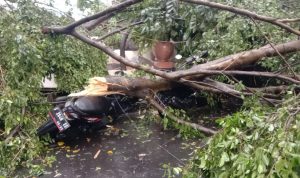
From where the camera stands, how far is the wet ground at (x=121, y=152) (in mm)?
4238

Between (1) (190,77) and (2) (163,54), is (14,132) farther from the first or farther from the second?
(2) (163,54)

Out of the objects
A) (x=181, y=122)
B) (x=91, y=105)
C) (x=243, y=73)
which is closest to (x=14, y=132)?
(x=91, y=105)

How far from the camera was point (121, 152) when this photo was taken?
189 inches

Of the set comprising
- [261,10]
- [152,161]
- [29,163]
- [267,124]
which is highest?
[261,10]

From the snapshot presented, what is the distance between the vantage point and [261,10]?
16.8ft

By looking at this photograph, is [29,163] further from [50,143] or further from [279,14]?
[279,14]

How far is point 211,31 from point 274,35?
1051mm

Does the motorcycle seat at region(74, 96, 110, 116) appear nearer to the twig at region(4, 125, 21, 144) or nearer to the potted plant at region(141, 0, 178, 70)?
the twig at region(4, 125, 21, 144)

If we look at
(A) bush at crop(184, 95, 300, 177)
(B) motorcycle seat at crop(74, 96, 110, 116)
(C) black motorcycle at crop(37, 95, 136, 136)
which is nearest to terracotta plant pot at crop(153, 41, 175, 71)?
(C) black motorcycle at crop(37, 95, 136, 136)

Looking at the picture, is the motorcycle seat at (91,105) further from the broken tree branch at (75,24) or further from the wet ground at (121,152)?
the broken tree branch at (75,24)

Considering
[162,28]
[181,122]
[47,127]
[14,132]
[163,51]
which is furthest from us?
[163,51]

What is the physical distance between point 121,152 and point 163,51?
331 cm

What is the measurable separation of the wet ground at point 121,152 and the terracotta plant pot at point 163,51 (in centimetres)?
213

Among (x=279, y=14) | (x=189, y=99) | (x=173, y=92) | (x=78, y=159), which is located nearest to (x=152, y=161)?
(x=78, y=159)
